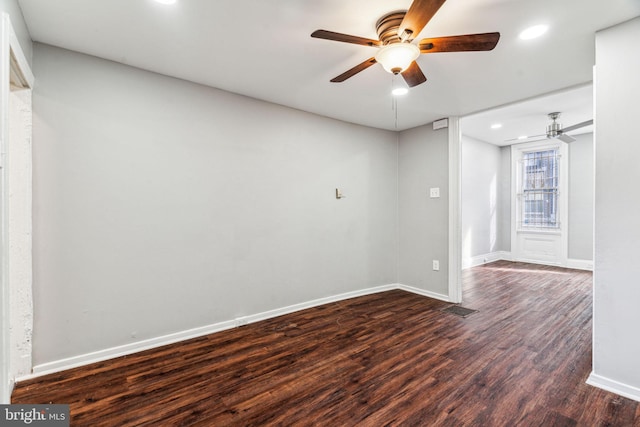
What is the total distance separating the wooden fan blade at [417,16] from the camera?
4.44ft

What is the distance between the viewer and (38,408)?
68.0 inches

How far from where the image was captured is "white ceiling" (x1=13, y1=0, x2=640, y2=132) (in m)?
1.76

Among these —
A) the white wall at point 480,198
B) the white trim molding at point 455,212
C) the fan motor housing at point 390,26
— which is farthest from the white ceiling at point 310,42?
the white wall at point 480,198

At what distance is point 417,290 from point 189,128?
11.6 ft

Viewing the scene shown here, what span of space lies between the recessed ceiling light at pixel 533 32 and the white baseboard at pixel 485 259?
4536 millimetres

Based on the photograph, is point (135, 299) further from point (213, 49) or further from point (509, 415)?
point (509, 415)

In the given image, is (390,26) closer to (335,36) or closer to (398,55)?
(398,55)

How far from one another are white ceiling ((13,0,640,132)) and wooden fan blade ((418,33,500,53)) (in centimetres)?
22

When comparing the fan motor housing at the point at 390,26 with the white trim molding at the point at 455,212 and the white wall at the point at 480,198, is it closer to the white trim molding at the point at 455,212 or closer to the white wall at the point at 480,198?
the white trim molding at the point at 455,212

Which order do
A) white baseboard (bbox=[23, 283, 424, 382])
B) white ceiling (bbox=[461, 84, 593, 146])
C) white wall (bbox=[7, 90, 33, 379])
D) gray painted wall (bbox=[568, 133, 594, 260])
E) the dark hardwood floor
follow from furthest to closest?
gray painted wall (bbox=[568, 133, 594, 260])
white ceiling (bbox=[461, 84, 593, 146])
white baseboard (bbox=[23, 283, 424, 382])
white wall (bbox=[7, 90, 33, 379])
the dark hardwood floor

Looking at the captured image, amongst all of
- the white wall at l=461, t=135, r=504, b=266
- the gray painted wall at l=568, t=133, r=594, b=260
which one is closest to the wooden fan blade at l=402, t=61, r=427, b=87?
the white wall at l=461, t=135, r=504, b=266

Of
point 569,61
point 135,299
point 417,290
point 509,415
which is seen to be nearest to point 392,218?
point 417,290

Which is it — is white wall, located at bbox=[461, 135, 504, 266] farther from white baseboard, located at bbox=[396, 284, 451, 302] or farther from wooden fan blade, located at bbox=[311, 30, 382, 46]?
wooden fan blade, located at bbox=[311, 30, 382, 46]

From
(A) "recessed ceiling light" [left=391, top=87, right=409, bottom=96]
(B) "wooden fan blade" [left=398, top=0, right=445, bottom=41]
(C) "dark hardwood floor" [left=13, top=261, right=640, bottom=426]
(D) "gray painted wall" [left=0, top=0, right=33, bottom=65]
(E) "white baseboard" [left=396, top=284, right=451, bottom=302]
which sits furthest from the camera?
(E) "white baseboard" [left=396, top=284, right=451, bottom=302]
